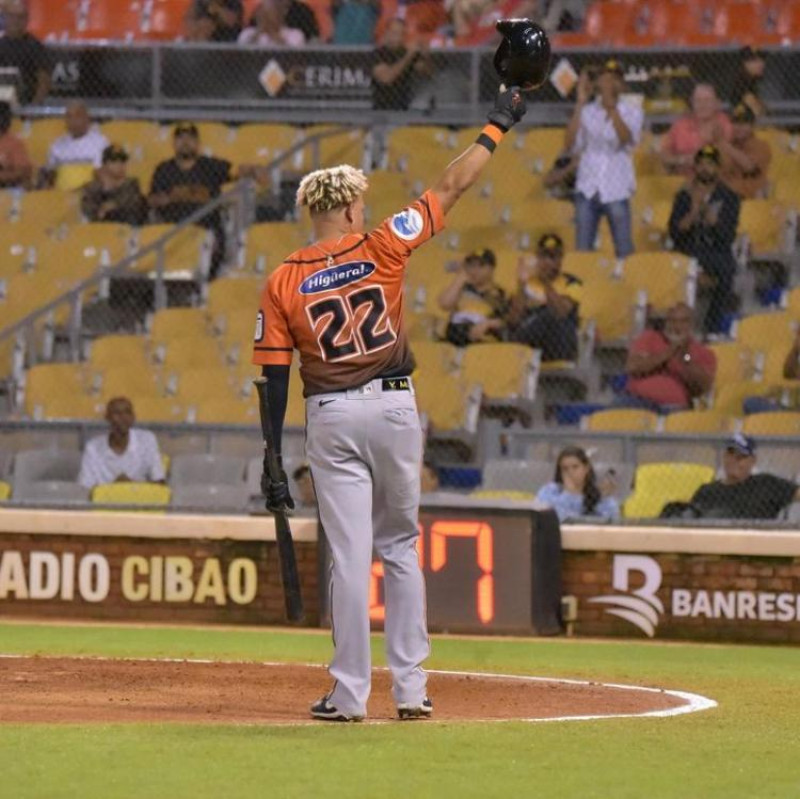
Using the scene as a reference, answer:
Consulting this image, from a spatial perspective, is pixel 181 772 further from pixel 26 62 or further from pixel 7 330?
pixel 26 62

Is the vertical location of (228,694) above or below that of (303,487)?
below

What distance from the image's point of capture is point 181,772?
606cm

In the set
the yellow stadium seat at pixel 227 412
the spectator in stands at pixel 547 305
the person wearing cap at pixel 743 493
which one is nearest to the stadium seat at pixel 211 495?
the yellow stadium seat at pixel 227 412

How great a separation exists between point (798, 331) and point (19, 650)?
585 centimetres

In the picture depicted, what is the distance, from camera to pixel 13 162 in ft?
58.5

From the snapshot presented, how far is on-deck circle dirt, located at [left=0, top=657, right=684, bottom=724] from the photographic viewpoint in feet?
25.2

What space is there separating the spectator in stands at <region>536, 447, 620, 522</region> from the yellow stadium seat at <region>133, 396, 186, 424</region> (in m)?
3.39

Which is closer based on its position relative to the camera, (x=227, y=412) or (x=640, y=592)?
(x=640, y=592)

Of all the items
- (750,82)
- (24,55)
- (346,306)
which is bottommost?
(346,306)

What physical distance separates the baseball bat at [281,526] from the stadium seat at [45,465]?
6599mm

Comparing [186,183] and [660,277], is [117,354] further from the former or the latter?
[660,277]

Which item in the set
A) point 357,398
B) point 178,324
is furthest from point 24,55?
point 357,398

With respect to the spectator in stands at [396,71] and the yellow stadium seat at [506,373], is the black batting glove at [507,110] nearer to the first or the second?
the yellow stadium seat at [506,373]

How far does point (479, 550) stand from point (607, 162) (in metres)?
5.01
